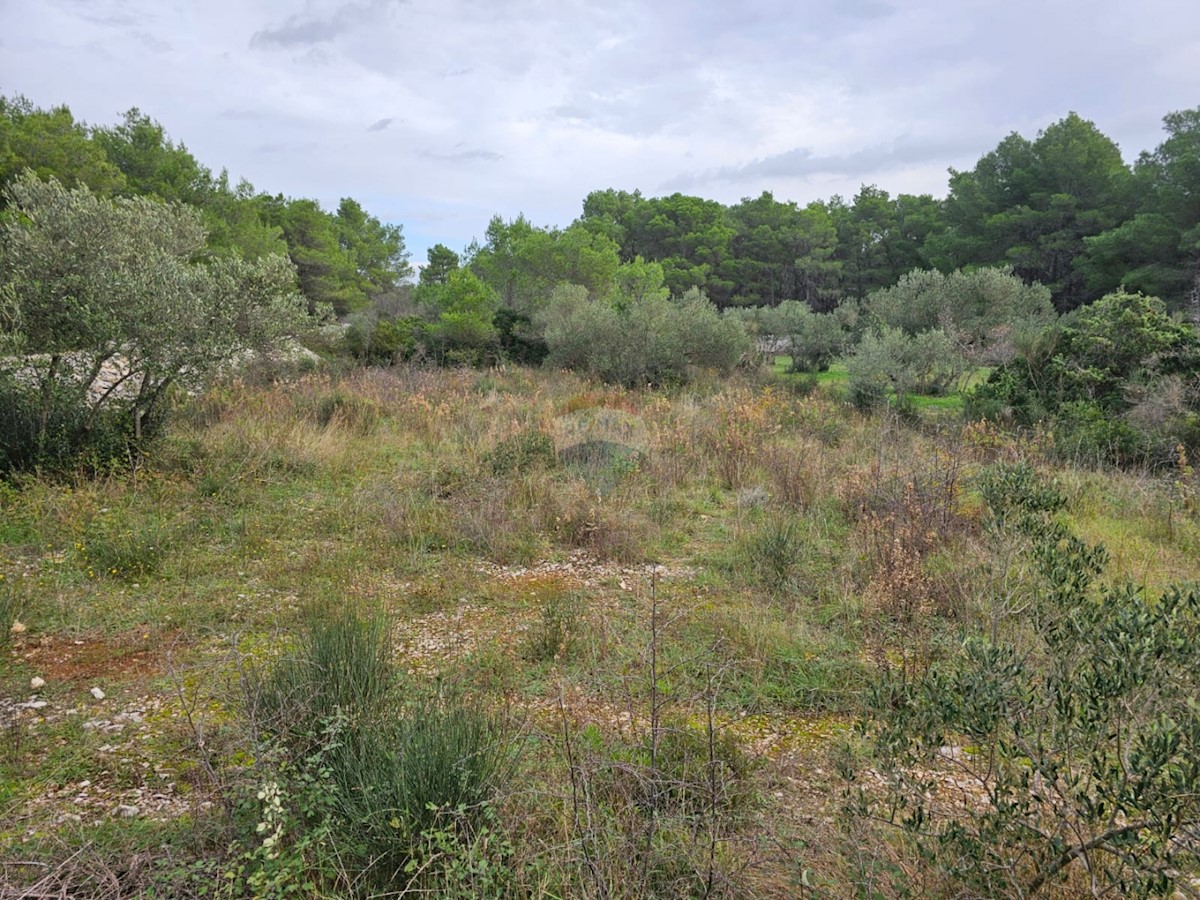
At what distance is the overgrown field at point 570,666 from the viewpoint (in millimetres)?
1927

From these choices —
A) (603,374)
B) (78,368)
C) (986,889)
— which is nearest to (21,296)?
(78,368)

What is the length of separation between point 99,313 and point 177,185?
16859 mm

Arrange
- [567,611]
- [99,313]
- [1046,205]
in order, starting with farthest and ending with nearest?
[1046,205]
[99,313]
[567,611]

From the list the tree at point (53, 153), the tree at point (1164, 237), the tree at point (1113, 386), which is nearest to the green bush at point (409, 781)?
the tree at point (1113, 386)

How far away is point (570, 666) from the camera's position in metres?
3.62

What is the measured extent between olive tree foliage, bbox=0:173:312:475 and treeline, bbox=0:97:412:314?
2.75 meters

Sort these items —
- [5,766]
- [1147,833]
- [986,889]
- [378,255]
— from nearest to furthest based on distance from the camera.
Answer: [1147,833]
[986,889]
[5,766]
[378,255]

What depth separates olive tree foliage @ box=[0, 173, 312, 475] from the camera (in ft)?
20.6

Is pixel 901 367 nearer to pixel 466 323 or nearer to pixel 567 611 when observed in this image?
pixel 466 323

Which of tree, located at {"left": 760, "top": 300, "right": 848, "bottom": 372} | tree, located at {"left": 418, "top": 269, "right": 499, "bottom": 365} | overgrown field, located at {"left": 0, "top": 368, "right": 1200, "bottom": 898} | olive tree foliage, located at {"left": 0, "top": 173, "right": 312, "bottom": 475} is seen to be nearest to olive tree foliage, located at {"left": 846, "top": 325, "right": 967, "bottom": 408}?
tree, located at {"left": 760, "top": 300, "right": 848, "bottom": 372}

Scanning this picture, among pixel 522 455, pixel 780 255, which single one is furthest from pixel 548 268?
pixel 780 255

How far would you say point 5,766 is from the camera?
8.84 feet

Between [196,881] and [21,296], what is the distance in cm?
672

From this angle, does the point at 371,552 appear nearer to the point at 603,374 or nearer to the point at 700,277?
the point at 603,374
